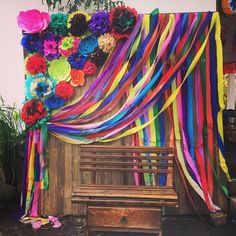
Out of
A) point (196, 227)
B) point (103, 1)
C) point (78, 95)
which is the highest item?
point (103, 1)

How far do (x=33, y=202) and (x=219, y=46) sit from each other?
2921mm

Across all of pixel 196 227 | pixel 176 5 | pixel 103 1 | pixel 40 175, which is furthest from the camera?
pixel 176 5

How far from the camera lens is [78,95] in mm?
4168

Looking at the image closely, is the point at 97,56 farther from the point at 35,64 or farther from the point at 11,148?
the point at 11,148

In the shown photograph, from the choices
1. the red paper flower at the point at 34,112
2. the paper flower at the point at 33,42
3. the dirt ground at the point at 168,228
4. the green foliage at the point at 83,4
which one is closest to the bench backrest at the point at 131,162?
the dirt ground at the point at 168,228

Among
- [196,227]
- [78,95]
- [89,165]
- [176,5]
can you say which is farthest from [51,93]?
[176,5]

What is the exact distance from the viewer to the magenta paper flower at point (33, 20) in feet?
13.2

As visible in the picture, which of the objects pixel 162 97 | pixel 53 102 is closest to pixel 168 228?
pixel 162 97

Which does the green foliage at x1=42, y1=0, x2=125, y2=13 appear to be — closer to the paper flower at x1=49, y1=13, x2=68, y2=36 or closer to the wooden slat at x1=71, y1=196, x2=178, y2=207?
the paper flower at x1=49, y1=13, x2=68, y2=36

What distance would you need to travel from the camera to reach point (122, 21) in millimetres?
Result: 3889

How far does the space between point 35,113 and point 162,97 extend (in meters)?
1.53

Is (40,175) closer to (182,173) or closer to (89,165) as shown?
(89,165)

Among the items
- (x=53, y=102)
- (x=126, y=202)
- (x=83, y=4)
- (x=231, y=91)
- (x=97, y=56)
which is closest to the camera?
(x=126, y=202)

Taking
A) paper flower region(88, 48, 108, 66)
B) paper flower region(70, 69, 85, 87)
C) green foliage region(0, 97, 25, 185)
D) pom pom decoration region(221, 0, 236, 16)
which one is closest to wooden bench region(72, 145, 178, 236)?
paper flower region(70, 69, 85, 87)
